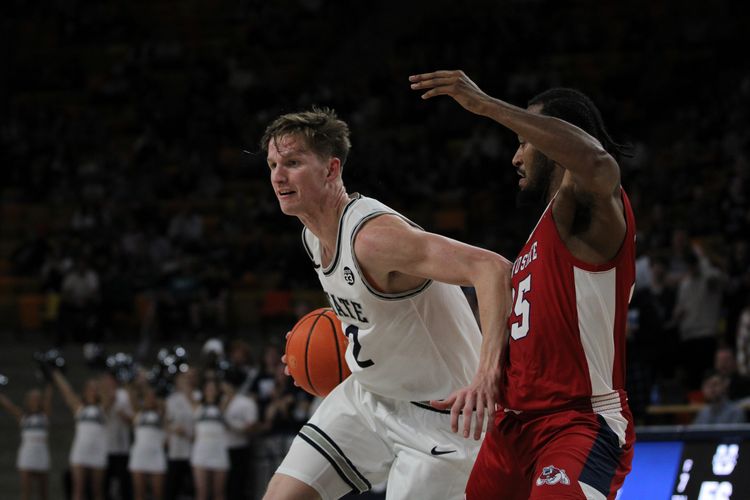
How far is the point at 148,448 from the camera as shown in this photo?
1208 cm

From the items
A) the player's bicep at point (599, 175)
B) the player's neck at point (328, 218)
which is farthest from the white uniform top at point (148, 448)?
the player's bicep at point (599, 175)

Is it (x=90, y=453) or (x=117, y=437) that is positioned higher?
(x=117, y=437)

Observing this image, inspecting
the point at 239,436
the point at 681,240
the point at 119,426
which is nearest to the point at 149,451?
the point at 119,426

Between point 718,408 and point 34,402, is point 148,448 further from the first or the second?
point 718,408

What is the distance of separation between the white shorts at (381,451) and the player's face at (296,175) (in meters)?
0.78

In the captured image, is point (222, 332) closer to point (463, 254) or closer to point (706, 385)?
point (706, 385)

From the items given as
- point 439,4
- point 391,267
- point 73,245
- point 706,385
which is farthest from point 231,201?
point 391,267

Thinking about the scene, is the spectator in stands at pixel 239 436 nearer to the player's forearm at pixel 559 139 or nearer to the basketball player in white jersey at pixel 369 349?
the basketball player in white jersey at pixel 369 349

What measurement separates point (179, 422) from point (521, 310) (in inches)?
344

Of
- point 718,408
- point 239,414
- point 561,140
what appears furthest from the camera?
point 239,414

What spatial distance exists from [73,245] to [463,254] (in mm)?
14434

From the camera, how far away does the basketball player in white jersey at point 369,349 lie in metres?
4.36

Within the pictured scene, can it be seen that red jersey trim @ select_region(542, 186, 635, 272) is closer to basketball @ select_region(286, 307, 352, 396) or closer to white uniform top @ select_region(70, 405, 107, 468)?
basketball @ select_region(286, 307, 352, 396)

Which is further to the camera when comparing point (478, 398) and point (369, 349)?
point (369, 349)
